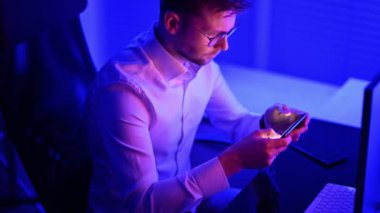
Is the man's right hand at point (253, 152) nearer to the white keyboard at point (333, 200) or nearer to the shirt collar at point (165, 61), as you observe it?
the white keyboard at point (333, 200)

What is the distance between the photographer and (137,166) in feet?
4.90

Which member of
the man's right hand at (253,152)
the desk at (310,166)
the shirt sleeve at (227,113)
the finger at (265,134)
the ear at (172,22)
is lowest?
the desk at (310,166)

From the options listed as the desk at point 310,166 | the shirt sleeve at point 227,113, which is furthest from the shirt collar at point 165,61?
the desk at point 310,166

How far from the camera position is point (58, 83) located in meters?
1.73

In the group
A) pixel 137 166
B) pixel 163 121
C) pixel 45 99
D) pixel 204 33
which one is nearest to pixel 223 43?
pixel 204 33

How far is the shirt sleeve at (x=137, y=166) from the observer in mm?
1481

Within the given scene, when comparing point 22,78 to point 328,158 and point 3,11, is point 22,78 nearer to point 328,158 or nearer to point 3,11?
point 3,11

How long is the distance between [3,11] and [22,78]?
0.18m

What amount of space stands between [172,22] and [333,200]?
0.61m

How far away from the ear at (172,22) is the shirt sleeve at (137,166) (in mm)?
195

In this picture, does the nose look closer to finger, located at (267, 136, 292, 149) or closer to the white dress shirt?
the white dress shirt

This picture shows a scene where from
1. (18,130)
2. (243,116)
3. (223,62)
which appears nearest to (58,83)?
(18,130)

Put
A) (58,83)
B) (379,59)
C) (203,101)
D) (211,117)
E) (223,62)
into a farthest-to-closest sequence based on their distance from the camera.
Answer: (223,62), (379,59), (211,117), (203,101), (58,83)

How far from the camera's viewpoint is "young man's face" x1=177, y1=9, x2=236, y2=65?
5.05 feet
